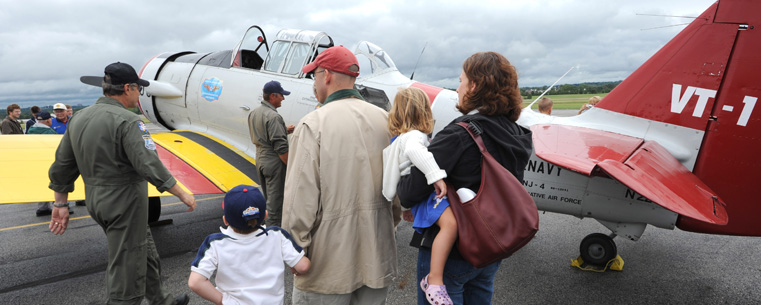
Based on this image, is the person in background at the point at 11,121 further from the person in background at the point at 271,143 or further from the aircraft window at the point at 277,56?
the person in background at the point at 271,143

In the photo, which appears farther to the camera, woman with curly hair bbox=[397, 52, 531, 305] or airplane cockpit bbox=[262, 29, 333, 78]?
airplane cockpit bbox=[262, 29, 333, 78]

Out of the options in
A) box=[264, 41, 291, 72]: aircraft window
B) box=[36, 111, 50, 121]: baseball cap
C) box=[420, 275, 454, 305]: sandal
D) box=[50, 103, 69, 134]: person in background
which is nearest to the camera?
box=[420, 275, 454, 305]: sandal

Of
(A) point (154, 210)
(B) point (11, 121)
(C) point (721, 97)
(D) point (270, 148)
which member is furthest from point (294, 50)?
(B) point (11, 121)

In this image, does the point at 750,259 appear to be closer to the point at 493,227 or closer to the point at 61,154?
the point at 493,227

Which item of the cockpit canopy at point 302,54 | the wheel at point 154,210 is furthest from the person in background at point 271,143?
the wheel at point 154,210

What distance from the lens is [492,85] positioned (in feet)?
5.86

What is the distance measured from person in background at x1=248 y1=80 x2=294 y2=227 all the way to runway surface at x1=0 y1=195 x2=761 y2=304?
1145 millimetres

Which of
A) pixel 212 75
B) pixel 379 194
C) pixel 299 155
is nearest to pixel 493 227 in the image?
pixel 379 194

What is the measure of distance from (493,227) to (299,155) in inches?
34.8

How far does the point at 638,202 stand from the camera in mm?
3502

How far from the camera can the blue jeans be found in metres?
1.88

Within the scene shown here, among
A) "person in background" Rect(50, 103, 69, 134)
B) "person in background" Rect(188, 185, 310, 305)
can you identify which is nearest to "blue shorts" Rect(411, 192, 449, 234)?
"person in background" Rect(188, 185, 310, 305)

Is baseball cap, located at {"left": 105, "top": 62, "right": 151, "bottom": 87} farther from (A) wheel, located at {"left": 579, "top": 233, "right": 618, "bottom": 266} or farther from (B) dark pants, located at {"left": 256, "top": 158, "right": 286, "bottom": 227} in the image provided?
(A) wheel, located at {"left": 579, "top": 233, "right": 618, "bottom": 266}

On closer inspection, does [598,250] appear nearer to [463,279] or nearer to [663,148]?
[663,148]
